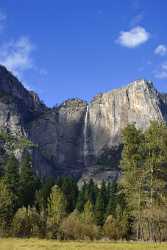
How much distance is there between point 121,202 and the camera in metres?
122

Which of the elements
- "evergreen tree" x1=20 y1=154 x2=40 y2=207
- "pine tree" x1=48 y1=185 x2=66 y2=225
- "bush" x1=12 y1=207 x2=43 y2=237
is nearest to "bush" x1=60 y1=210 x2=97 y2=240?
"bush" x1=12 y1=207 x2=43 y2=237

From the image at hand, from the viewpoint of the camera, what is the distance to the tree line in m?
58.2

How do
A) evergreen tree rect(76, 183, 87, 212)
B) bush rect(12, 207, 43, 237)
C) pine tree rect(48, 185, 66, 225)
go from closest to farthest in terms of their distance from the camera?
bush rect(12, 207, 43, 237) < pine tree rect(48, 185, 66, 225) < evergreen tree rect(76, 183, 87, 212)

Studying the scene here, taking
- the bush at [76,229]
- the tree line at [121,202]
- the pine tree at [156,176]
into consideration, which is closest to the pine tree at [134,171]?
the tree line at [121,202]

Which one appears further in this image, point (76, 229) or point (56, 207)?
point (56, 207)

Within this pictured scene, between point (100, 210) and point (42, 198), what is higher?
point (42, 198)

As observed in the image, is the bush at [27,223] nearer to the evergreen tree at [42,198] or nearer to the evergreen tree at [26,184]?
the evergreen tree at [42,198]

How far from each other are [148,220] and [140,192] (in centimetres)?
371

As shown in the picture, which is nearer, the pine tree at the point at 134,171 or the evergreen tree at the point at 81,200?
the pine tree at the point at 134,171

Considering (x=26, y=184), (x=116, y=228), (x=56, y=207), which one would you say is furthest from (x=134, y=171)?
(x=26, y=184)

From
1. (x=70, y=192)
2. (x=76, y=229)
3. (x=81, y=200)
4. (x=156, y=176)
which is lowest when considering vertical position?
(x=76, y=229)

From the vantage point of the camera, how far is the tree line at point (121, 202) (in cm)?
5819

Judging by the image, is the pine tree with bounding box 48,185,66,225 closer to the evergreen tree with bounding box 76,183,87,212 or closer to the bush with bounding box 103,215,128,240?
the bush with bounding box 103,215,128,240

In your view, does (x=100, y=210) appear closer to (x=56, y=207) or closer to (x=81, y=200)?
(x=81, y=200)
